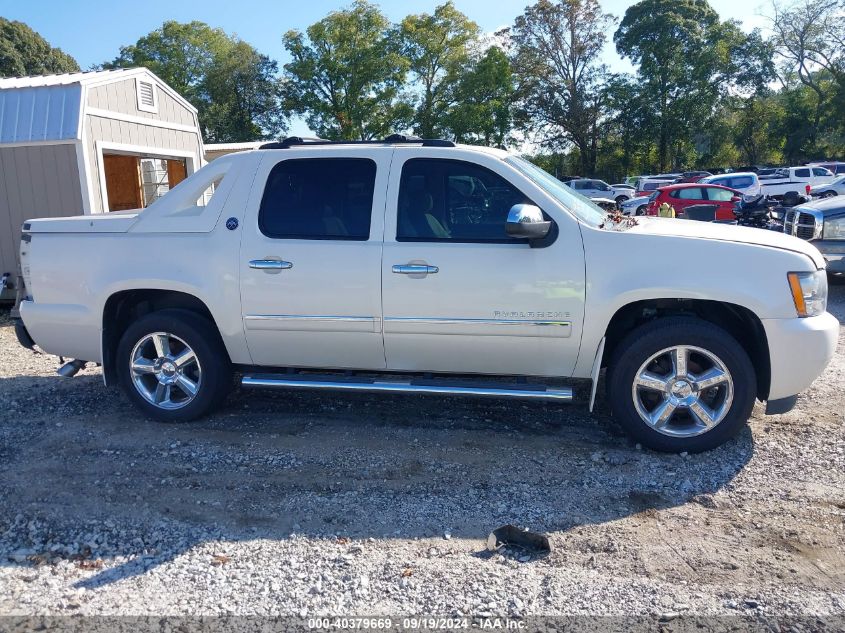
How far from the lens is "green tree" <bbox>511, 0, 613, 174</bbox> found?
45094 mm

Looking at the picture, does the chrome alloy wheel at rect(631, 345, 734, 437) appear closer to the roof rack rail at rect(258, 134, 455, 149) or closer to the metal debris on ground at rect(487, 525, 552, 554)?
the metal debris on ground at rect(487, 525, 552, 554)

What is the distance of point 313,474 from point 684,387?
2370 millimetres

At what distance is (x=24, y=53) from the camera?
159 feet

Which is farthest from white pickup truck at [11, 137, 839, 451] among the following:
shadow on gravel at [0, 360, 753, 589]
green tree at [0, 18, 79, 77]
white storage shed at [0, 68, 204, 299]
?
green tree at [0, 18, 79, 77]

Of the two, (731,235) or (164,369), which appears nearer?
(731,235)

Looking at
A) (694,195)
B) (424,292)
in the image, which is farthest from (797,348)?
(694,195)

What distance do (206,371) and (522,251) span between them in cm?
238

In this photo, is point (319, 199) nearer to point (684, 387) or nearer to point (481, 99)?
point (684, 387)

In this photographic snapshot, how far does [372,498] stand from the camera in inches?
156

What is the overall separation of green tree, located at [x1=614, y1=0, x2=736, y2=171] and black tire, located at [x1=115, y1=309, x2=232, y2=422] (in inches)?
1766

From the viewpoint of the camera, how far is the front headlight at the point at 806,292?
4.16m

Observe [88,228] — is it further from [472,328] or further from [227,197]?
[472,328]

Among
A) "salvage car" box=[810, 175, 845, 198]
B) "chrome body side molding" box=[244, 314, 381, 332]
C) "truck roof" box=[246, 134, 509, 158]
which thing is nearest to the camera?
"chrome body side molding" box=[244, 314, 381, 332]

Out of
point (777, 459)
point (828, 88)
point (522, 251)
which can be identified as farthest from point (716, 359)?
point (828, 88)
